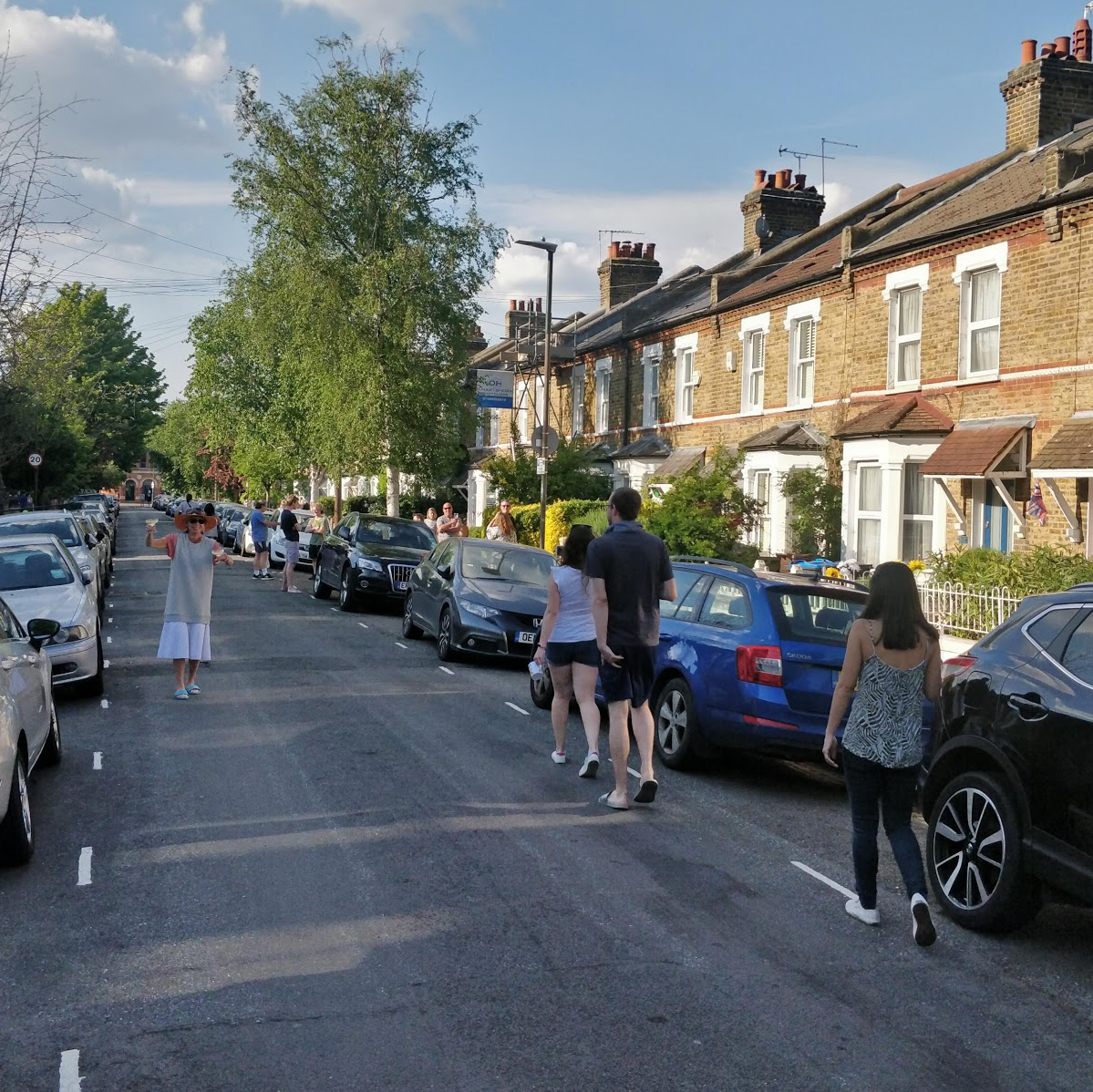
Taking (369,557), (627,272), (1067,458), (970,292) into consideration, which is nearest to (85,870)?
(369,557)

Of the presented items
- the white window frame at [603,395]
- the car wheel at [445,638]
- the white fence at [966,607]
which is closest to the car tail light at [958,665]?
the white fence at [966,607]

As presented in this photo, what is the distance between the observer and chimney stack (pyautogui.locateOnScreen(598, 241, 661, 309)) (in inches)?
1716

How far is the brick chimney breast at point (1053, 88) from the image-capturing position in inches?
921

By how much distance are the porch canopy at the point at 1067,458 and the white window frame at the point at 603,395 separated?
19.2m

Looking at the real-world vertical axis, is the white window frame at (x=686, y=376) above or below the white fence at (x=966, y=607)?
above

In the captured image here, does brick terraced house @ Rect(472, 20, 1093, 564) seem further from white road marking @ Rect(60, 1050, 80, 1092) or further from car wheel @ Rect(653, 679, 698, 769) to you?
white road marking @ Rect(60, 1050, 80, 1092)

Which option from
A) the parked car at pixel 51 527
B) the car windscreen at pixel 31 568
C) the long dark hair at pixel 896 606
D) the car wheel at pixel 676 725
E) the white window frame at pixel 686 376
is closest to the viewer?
the long dark hair at pixel 896 606

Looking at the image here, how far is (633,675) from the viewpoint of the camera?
826 centimetres

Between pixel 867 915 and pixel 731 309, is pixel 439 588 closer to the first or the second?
pixel 867 915

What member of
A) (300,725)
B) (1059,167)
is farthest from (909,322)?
(300,725)

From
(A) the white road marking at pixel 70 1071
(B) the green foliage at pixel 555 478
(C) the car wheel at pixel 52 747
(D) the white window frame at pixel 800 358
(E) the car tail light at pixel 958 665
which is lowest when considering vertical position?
(A) the white road marking at pixel 70 1071

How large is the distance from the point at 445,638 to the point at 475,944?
9716 mm

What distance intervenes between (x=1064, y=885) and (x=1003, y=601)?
404 inches

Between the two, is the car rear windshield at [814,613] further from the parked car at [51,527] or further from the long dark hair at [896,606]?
Answer: the parked car at [51,527]
